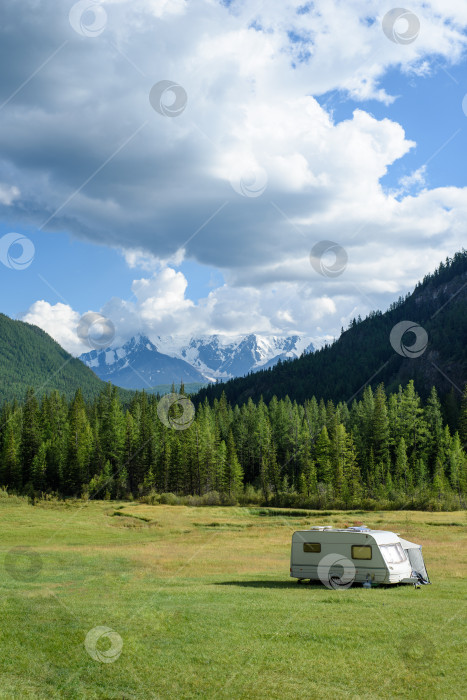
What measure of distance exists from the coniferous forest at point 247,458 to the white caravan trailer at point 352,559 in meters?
54.7

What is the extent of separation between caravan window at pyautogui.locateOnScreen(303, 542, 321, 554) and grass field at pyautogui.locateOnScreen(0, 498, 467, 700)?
177cm

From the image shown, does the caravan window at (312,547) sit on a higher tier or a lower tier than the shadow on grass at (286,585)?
higher

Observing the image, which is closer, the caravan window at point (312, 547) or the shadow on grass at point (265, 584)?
the shadow on grass at point (265, 584)

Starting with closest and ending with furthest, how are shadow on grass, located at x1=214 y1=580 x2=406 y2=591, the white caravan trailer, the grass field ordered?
the grass field < the white caravan trailer < shadow on grass, located at x1=214 y1=580 x2=406 y2=591

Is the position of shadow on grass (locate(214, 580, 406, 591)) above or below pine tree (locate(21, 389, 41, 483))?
below

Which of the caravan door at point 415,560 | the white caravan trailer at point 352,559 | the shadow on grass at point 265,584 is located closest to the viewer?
the white caravan trailer at point 352,559

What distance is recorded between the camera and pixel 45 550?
129 feet

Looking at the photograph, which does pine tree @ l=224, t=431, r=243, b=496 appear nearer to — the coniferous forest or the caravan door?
the coniferous forest

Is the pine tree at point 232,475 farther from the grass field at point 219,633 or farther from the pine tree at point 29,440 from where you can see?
the grass field at point 219,633

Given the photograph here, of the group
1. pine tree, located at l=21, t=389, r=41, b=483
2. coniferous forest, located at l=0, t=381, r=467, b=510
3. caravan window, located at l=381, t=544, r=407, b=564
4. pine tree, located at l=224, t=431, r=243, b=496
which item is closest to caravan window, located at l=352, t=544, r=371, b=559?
caravan window, located at l=381, t=544, r=407, b=564

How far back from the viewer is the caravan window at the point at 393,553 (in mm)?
24844

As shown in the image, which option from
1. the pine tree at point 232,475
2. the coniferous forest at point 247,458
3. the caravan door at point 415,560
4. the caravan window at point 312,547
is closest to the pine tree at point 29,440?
the coniferous forest at point 247,458

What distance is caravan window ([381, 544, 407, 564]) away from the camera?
2484 centimetres

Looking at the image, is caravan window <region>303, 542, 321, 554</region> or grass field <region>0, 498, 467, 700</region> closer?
grass field <region>0, 498, 467, 700</region>
